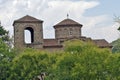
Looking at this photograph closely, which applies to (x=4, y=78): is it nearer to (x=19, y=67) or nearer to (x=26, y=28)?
(x=19, y=67)

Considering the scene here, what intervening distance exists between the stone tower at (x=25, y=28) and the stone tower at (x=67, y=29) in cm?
360

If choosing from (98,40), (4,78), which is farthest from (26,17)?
(4,78)

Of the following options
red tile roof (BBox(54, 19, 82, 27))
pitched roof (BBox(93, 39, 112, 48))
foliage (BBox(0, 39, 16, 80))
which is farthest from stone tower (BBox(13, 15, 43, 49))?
foliage (BBox(0, 39, 16, 80))

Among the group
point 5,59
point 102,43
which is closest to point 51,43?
point 102,43

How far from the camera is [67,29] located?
A: 300 ft

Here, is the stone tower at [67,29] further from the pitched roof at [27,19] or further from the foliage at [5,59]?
the foliage at [5,59]

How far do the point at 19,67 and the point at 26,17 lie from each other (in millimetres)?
21635

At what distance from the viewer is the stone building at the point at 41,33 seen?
291ft

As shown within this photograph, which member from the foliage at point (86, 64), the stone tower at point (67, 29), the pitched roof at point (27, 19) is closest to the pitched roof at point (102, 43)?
the stone tower at point (67, 29)

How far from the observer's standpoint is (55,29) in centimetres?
9219

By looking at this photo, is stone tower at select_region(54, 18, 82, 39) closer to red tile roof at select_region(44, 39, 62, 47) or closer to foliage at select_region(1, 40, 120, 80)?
red tile roof at select_region(44, 39, 62, 47)

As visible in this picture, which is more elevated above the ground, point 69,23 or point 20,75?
point 69,23

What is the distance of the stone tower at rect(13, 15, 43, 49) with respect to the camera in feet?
290

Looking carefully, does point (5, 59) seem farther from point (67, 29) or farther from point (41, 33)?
point (67, 29)
